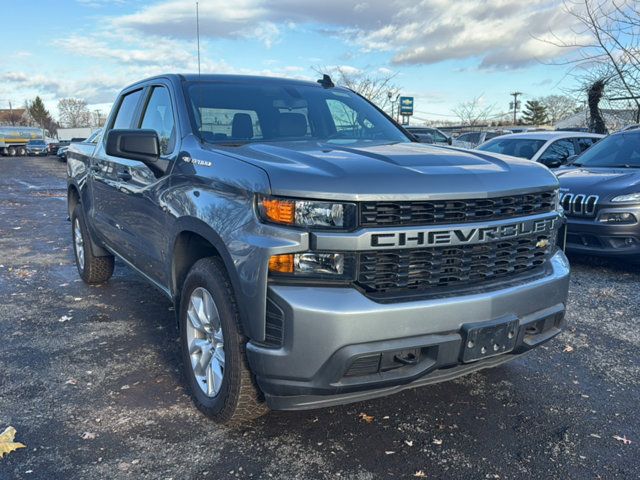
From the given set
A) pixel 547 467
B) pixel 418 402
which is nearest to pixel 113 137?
pixel 418 402

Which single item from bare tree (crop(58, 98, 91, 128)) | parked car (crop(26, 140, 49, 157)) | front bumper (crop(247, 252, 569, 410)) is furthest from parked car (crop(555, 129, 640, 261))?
bare tree (crop(58, 98, 91, 128))

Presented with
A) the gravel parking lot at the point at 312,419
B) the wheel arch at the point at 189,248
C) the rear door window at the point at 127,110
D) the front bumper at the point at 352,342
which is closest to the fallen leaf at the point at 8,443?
the gravel parking lot at the point at 312,419

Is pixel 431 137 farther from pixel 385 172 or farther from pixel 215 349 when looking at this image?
pixel 215 349

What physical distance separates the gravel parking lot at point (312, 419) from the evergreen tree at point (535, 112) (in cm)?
7286

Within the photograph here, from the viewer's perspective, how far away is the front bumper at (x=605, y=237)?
5852 millimetres

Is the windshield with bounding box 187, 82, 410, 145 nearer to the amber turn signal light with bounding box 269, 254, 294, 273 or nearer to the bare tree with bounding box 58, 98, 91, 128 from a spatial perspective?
the amber turn signal light with bounding box 269, 254, 294, 273

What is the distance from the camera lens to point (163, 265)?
3623mm

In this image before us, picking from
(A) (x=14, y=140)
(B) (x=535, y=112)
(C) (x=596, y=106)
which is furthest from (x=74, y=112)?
(C) (x=596, y=106)

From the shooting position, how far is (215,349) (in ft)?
9.89

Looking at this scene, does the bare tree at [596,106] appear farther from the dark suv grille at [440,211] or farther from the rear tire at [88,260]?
the dark suv grille at [440,211]

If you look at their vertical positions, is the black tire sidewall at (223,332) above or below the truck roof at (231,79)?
below

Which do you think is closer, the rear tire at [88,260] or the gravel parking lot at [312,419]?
the gravel parking lot at [312,419]

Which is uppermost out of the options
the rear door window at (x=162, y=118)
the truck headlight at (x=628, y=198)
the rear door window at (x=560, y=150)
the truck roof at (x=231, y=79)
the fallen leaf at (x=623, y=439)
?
the truck roof at (x=231, y=79)

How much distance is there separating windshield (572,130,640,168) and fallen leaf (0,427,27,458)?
21.8 feet
